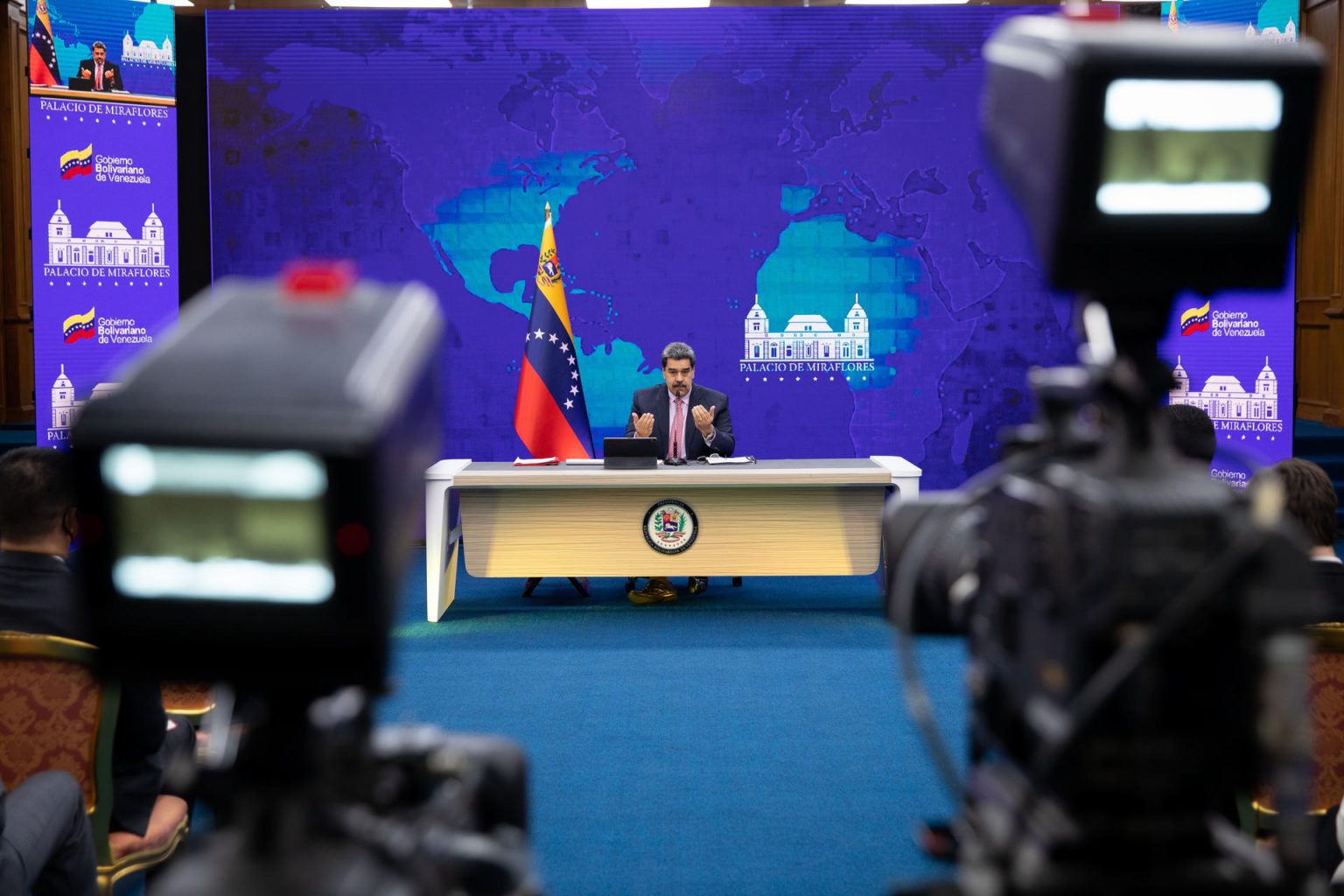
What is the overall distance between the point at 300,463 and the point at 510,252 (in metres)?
6.97

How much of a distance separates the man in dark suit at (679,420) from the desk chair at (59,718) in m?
3.81

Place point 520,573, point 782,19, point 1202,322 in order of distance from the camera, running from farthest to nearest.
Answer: point 782,19
point 1202,322
point 520,573

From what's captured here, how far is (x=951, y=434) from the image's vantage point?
750 cm

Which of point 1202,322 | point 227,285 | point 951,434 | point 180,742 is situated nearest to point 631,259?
point 951,434

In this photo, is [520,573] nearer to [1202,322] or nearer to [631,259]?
[631,259]

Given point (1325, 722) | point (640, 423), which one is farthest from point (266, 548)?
point (640, 423)

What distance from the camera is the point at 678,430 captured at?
239 inches

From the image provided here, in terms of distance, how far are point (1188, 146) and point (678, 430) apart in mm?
5375

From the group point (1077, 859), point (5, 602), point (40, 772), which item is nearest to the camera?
point (1077, 859)

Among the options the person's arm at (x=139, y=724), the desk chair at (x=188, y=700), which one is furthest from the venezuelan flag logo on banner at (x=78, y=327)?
the person's arm at (x=139, y=724)

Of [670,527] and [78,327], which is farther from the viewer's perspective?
[78,327]

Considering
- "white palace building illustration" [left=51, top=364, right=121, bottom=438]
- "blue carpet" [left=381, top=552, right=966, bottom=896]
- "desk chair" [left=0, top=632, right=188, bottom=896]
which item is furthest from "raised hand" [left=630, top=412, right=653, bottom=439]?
"desk chair" [left=0, top=632, right=188, bottom=896]

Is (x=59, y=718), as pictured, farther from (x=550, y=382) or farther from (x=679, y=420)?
(x=679, y=420)

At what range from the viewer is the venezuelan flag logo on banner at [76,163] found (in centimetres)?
634
